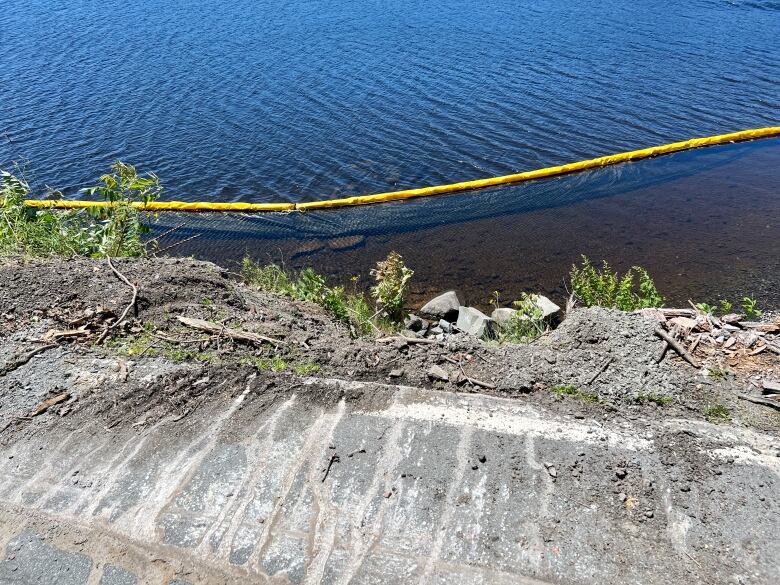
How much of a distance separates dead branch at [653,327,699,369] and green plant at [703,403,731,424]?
1.17ft

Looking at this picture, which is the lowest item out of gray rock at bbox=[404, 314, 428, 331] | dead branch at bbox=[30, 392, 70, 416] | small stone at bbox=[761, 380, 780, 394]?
gray rock at bbox=[404, 314, 428, 331]

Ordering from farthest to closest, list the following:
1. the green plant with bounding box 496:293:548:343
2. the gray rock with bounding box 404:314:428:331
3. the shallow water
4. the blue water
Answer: the blue water → the shallow water → the gray rock with bounding box 404:314:428:331 → the green plant with bounding box 496:293:548:343

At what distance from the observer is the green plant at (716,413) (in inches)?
147

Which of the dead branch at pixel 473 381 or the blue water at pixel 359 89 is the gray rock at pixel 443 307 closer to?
the dead branch at pixel 473 381

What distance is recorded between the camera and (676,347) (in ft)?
13.8

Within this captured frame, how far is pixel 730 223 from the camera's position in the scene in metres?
8.69

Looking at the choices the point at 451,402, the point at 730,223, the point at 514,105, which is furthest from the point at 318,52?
the point at 451,402

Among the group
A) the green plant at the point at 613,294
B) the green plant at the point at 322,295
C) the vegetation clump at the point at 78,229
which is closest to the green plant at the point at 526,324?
the green plant at the point at 613,294

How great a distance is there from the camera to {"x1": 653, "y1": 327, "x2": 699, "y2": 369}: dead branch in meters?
4.14

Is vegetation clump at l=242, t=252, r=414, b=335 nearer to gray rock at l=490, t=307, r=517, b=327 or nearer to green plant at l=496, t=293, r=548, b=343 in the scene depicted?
gray rock at l=490, t=307, r=517, b=327

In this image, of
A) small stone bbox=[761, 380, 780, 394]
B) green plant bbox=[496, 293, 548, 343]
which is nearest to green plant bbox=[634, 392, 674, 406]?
small stone bbox=[761, 380, 780, 394]

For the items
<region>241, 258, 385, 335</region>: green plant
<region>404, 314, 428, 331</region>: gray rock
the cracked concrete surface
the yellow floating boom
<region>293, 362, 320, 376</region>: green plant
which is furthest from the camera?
the yellow floating boom

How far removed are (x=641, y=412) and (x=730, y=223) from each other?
603 cm

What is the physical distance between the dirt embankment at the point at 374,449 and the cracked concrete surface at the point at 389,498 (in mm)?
11
